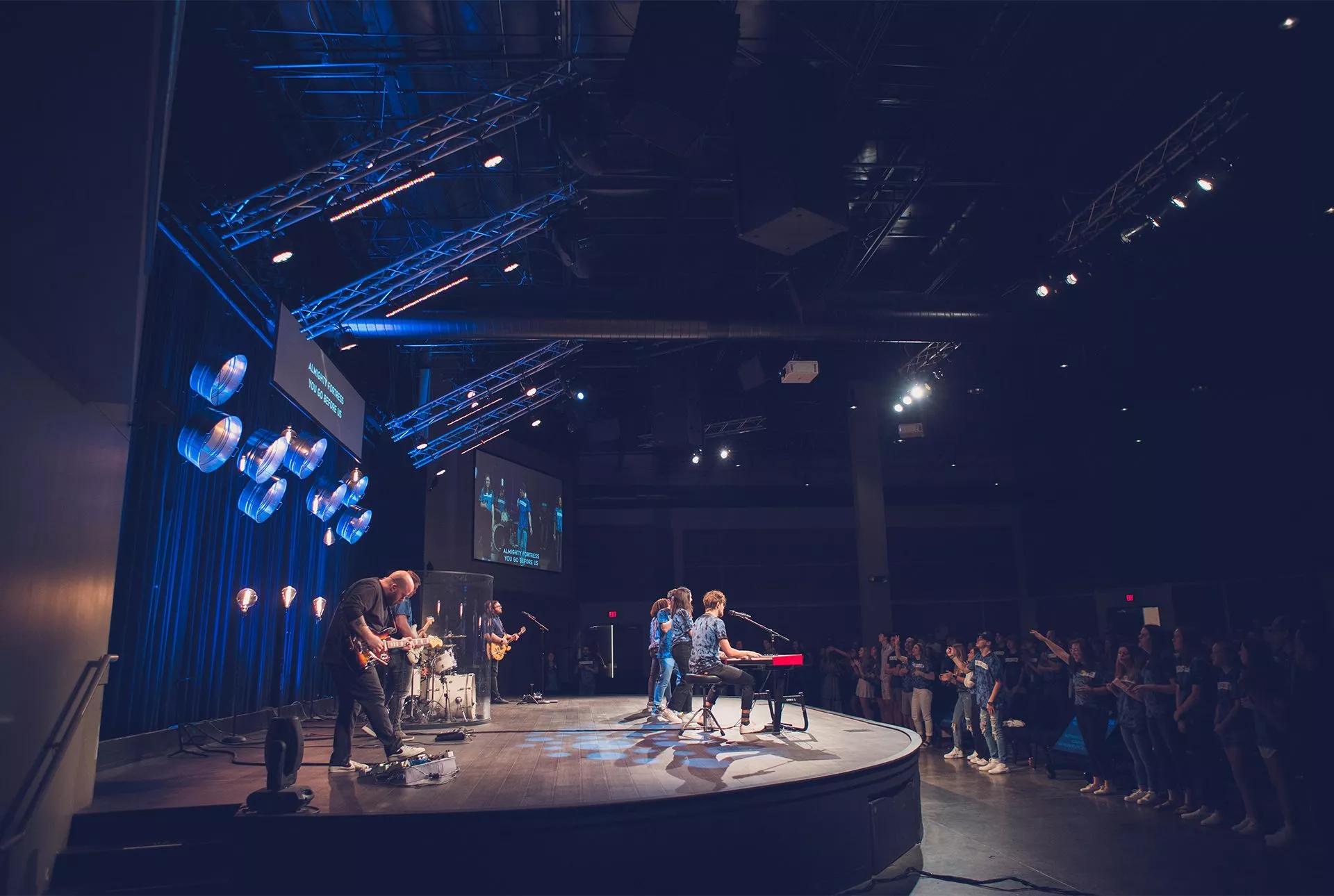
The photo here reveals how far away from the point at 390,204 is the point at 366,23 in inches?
113

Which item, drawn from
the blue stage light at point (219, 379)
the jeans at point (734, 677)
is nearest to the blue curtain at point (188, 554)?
the blue stage light at point (219, 379)

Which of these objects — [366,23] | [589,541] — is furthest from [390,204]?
[589,541]

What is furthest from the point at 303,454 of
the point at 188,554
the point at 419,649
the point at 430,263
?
the point at 419,649

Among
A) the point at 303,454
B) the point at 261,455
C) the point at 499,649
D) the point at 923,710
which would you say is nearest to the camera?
the point at 261,455

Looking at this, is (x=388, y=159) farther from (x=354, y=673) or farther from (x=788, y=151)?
(x=354, y=673)

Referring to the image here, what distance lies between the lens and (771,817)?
169 inches

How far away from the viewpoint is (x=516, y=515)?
16875 mm

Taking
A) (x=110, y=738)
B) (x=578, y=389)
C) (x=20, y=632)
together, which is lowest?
(x=110, y=738)

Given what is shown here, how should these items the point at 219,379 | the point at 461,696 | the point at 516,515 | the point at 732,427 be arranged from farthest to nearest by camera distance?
1. the point at 732,427
2. the point at 516,515
3. the point at 461,696
4. the point at 219,379

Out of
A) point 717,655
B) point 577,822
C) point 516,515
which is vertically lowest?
point 577,822

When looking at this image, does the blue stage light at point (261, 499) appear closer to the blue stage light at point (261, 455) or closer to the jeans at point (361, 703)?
the blue stage light at point (261, 455)

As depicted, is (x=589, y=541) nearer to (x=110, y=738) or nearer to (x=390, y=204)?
(x=390, y=204)

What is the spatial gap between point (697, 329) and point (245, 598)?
6.89 m

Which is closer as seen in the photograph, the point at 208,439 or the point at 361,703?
the point at 361,703
